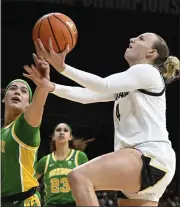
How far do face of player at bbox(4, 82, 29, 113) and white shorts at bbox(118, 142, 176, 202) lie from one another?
121cm

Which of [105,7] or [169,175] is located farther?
[105,7]

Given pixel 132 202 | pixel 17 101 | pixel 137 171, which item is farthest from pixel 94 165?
pixel 17 101

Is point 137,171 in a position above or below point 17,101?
below

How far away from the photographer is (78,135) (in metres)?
10.4

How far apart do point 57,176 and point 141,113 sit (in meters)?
3.07

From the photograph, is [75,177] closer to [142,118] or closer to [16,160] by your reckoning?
[142,118]

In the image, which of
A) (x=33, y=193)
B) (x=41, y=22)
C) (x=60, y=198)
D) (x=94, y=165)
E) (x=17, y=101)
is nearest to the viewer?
(x=94, y=165)

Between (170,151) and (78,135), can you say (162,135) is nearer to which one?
(170,151)

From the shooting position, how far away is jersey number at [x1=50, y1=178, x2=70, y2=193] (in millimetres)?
5758

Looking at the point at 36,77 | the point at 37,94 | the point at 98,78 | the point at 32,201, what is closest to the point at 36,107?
the point at 37,94

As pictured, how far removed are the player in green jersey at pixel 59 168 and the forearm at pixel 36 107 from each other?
269cm

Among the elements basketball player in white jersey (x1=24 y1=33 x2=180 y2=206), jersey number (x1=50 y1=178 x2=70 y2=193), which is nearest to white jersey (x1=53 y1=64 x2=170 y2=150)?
basketball player in white jersey (x1=24 y1=33 x2=180 y2=206)

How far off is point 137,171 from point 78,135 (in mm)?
7610

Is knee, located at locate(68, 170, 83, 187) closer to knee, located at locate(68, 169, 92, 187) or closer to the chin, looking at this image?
knee, located at locate(68, 169, 92, 187)
